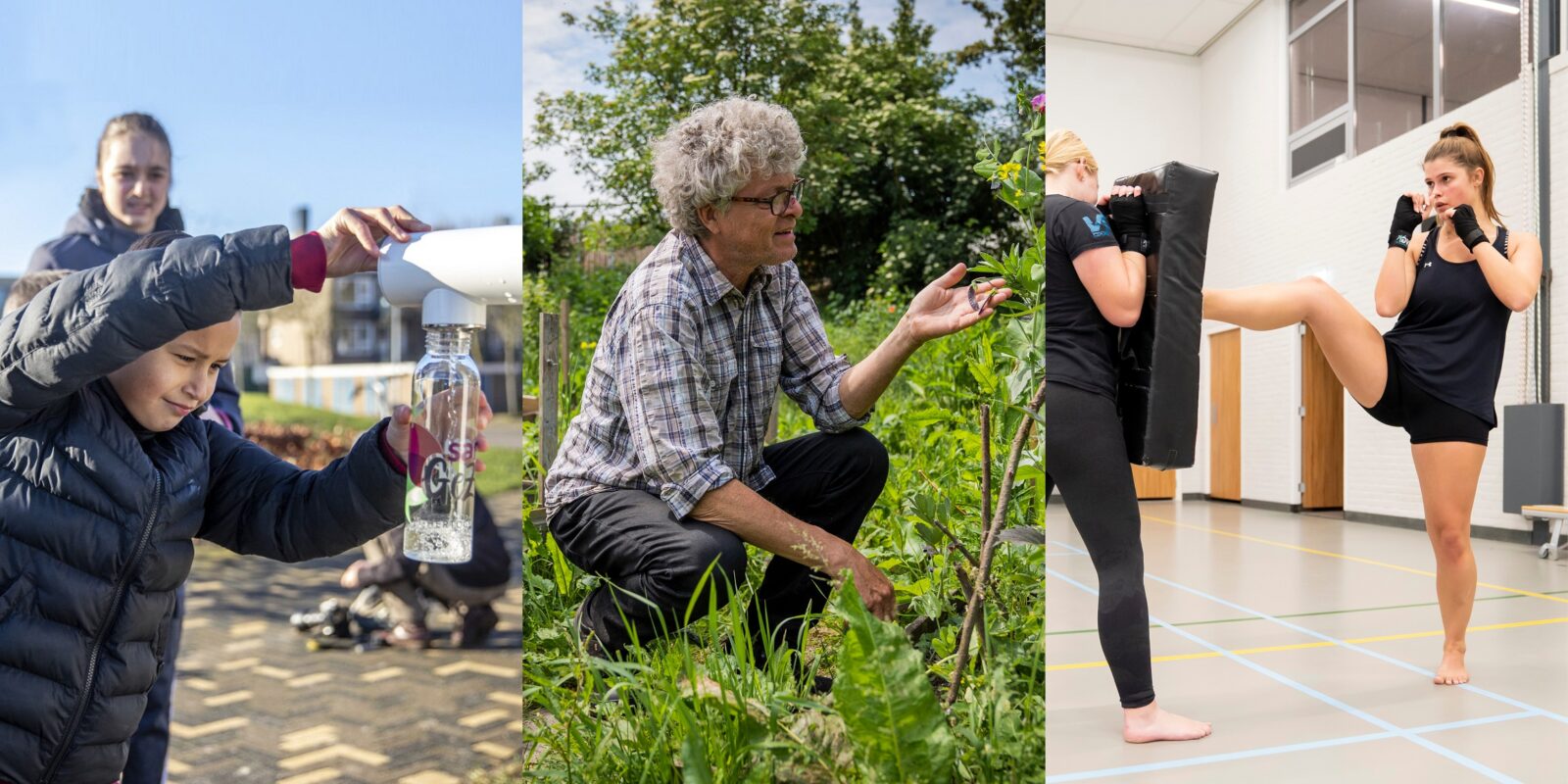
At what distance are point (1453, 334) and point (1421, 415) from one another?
0.99ft

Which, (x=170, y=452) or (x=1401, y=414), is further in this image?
(x=1401, y=414)

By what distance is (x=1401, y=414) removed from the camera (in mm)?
3068

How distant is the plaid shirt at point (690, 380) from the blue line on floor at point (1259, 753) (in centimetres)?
129

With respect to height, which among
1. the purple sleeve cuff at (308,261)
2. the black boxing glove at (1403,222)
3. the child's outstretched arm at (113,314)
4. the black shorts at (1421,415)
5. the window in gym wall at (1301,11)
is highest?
the window in gym wall at (1301,11)

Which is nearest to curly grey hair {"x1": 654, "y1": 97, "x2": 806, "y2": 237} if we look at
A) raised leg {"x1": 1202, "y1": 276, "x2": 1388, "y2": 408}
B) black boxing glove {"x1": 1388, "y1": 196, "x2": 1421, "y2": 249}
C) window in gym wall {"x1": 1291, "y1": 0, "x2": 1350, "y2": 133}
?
raised leg {"x1": 1202, "y1": 276, "x2": 1388, "y2": 408}

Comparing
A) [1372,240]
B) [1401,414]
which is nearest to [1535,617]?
[1401,414]

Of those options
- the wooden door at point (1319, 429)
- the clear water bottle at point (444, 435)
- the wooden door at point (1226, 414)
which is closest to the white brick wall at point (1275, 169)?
the wooden door at point (1319, 429)

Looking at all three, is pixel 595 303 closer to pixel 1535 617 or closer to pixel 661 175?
pixel 661 175

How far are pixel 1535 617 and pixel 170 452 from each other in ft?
16.3

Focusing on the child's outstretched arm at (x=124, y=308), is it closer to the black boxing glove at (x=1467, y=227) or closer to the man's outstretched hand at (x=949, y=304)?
the man's outstretched hand at (x=949, y=304)

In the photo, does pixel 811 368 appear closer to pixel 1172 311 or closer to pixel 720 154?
pixel 720 154

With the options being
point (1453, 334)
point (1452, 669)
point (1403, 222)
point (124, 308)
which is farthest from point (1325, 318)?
point (124, 308)

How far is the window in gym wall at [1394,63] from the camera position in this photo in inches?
244

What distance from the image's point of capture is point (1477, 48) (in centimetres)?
590
